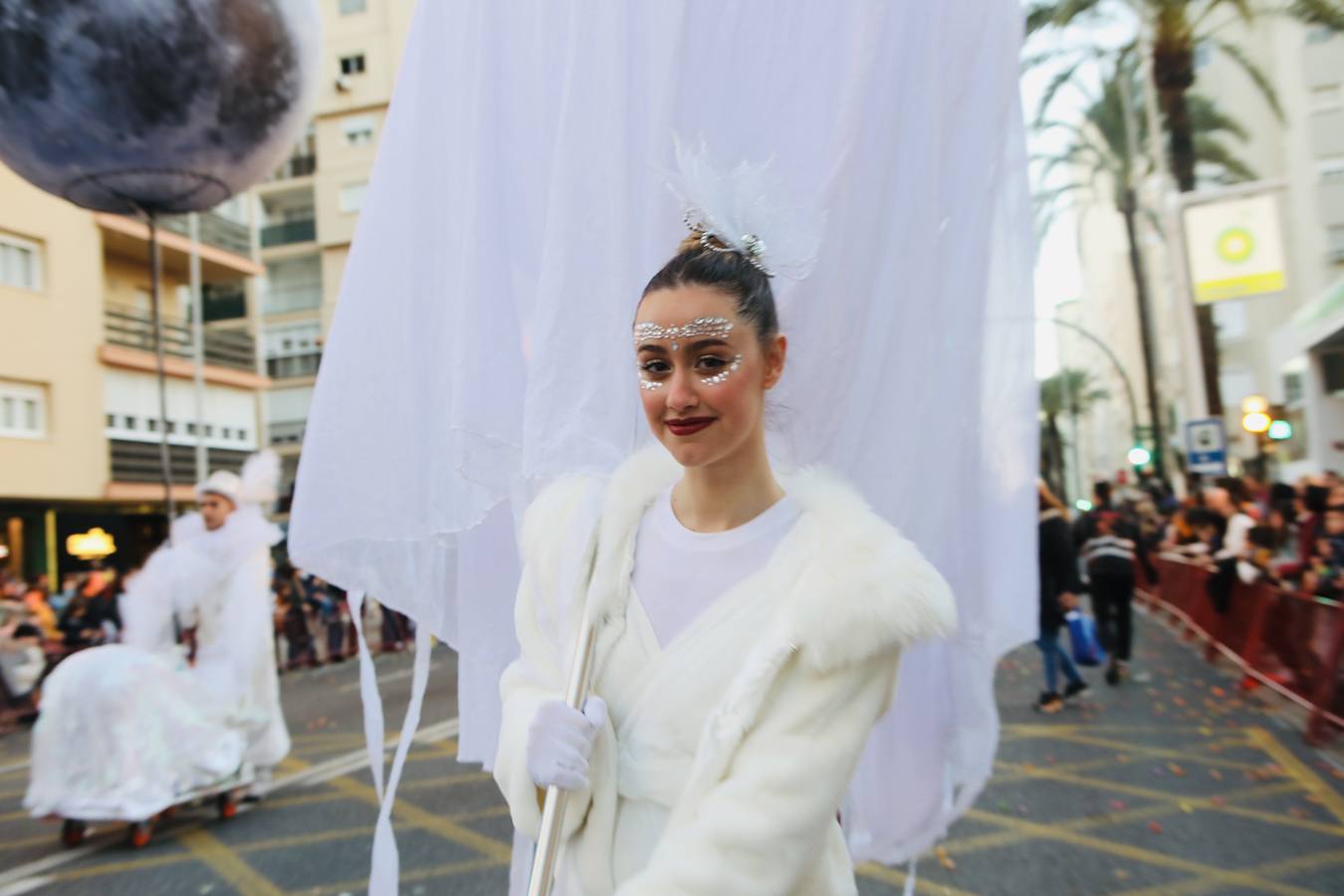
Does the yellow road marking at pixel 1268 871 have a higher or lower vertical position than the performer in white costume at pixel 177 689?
lower

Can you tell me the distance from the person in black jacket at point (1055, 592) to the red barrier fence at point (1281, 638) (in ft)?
5.16

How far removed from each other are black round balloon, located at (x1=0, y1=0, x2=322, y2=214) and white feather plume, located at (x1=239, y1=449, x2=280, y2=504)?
11.2 ft

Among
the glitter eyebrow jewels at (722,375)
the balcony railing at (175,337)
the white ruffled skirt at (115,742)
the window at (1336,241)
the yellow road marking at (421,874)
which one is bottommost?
the yellow road marking at (421,874)

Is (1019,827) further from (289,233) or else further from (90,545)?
(289,233)

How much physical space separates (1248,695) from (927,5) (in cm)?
906

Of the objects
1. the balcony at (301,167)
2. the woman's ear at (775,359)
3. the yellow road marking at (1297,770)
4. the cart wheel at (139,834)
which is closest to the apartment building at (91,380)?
the balcony at (301,167)

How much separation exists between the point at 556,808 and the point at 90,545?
25.1m

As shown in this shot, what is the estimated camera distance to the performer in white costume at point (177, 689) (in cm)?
659

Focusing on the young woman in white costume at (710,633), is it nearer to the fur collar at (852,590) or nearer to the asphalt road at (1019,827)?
the fur collar at (852,590)

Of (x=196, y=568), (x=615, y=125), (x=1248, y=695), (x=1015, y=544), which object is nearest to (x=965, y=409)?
(x=1015, y=544)

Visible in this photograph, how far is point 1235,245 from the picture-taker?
18125 millimetres

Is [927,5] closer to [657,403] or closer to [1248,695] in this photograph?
[657,403]

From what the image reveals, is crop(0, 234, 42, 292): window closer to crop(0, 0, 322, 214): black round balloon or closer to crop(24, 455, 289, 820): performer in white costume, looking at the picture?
crop(24, 455, 289, 820): performer in white costume

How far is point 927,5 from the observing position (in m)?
2.53
